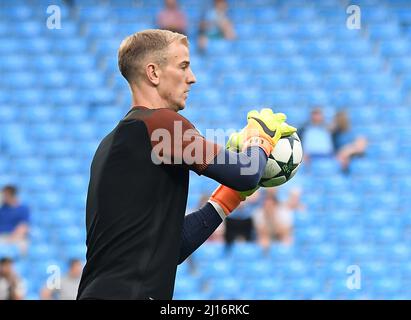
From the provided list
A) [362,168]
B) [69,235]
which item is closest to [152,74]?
[69,235]

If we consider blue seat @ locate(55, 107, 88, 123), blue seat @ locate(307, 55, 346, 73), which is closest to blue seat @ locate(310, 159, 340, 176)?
blue seat @ locate(307, 55, 346, 73)

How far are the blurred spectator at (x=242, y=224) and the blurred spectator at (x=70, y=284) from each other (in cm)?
144

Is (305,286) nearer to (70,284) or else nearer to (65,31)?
(70,284)

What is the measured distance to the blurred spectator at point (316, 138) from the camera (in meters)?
10.1

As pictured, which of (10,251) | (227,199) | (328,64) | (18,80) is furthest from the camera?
(328,64)

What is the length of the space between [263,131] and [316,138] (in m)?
6.13

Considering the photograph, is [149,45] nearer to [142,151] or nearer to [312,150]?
[142,151]

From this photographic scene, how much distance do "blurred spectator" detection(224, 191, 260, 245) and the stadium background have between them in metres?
0.10

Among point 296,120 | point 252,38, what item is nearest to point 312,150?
point 296,120

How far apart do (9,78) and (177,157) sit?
7714 mm

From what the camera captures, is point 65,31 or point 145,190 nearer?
point 145,190

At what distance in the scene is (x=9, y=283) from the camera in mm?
8977

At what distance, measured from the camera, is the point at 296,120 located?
10.5 metres

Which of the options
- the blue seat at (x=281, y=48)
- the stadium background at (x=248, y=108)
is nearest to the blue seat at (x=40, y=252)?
the stadium background at (x=248, y=108)
